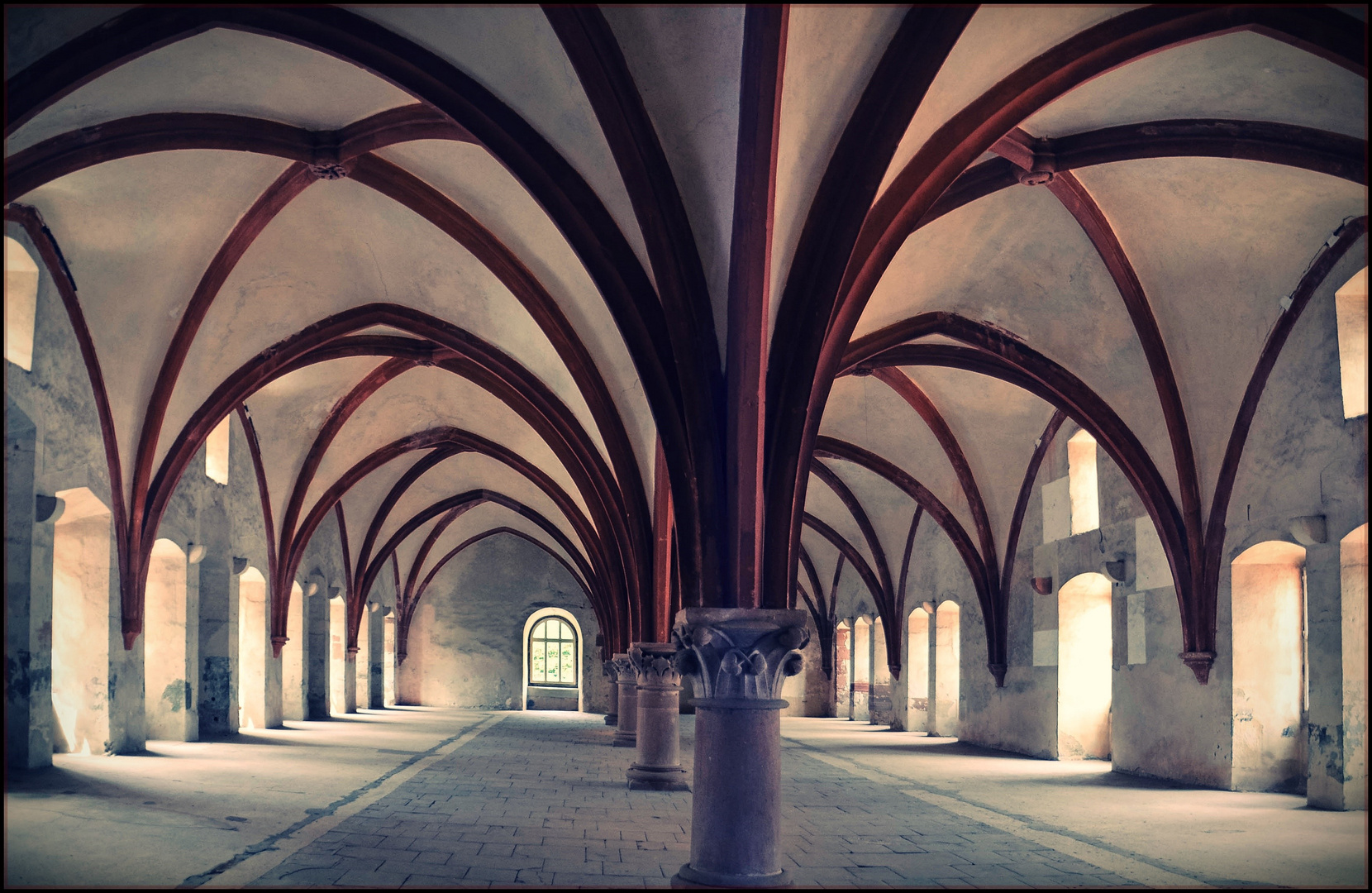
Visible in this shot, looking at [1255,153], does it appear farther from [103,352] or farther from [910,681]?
[910,681]

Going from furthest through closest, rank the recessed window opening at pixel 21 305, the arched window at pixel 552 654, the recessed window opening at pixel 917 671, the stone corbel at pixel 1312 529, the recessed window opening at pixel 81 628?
1. the arched window at pixel 552 654
2. the recessed window opening at pixel 917 671
3. the recessed window opening at pixel 81 628
4. the stone corbel at pixel 1312 529
5. the recessed window opening at pixel 21 305

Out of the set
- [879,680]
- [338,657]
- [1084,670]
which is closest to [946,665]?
[879,680]

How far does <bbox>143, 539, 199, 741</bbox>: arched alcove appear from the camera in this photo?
15984 millimetres

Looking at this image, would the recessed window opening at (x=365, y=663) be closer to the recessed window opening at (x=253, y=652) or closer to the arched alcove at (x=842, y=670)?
the recessed window opening at (x=253, y=652)

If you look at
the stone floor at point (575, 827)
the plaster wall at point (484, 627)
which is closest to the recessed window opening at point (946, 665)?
the stone floor at point (575, 827)

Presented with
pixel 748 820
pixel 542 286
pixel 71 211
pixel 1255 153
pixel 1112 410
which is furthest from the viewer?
pixel 1112 410

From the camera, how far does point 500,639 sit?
35.0 meters

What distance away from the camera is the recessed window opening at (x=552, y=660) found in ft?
116

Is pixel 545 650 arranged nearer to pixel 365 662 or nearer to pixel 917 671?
pixel 365 662

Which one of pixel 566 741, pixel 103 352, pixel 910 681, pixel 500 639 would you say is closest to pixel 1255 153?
pixel 103 352

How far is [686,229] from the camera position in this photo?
23.3 feet

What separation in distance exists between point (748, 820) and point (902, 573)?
1827cm

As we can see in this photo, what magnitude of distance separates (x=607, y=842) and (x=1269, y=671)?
322 inches

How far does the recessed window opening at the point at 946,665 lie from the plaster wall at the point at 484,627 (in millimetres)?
14373
